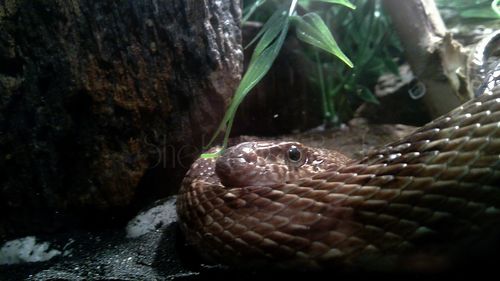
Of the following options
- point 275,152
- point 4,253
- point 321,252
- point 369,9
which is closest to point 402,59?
point 369,9

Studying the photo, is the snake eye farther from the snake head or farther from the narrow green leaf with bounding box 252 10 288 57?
the narrow green leaf with bounding box 252 10 288 57

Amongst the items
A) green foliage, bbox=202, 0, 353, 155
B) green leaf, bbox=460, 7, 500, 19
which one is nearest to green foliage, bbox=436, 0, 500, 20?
green leaf, bbox=460, 7, 500, 19

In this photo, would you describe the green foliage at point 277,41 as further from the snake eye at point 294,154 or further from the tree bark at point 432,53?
the tree bark at point 432,53

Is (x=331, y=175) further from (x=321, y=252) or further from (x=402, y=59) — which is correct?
(x=402, y=59)

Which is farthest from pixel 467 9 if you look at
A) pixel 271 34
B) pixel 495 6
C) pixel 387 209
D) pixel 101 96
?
pixel 101 96

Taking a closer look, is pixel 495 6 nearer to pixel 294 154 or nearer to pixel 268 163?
pixel 294 154

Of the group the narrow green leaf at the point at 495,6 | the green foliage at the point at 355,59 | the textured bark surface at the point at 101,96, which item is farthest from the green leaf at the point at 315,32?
the narrow green leaf at the point at 495,6
